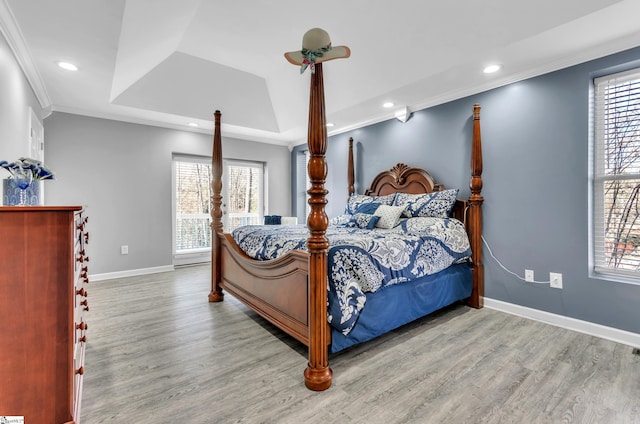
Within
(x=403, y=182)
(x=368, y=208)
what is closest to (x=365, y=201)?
(x=368, y=208)

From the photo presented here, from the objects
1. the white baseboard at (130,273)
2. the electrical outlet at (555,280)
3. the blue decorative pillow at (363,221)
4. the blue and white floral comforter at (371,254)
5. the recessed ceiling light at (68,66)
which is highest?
the recessed ceiling light at (68,66)

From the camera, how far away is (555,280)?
106 inches

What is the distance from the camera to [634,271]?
2361 millimetres

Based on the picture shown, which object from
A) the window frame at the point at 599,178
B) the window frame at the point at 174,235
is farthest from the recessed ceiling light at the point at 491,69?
the window frame at the point at 174,235

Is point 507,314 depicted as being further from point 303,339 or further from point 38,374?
point 38,374

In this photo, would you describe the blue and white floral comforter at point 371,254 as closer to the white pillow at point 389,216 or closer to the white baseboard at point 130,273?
the white pillow at point 389,216

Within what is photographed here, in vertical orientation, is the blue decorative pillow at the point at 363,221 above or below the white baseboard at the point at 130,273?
above

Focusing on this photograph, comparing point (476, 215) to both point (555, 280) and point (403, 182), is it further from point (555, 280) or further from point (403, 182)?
point (403, 182)

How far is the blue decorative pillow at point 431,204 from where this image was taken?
10.5 feet

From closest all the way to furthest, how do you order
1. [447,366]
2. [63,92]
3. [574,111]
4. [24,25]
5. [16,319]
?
[16,319] → [447,366] → [24,25] → [574,111] → [63,92]

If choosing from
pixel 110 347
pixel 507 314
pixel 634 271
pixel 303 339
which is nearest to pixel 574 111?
pixel 634 271

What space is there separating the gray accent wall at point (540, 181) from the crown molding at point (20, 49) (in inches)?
107

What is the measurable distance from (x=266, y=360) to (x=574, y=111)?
319 centimetres

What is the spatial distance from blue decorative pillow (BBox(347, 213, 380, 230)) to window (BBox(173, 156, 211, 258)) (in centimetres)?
257
